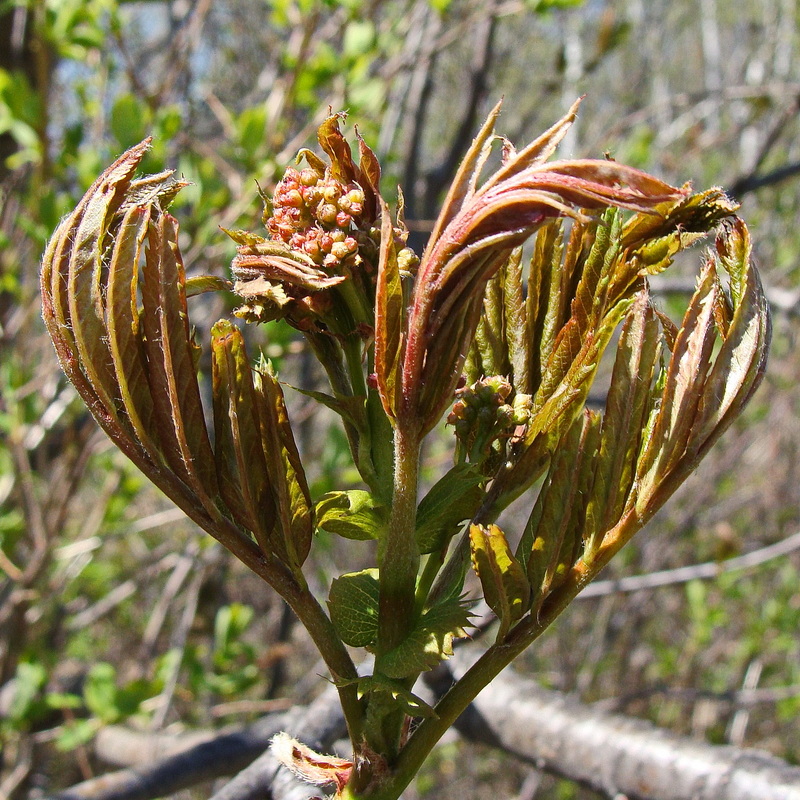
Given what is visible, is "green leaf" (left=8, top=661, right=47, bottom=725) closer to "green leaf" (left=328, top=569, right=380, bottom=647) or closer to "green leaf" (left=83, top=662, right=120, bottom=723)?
"green leaf" (left=83, top=662, right=120, bottom=723)

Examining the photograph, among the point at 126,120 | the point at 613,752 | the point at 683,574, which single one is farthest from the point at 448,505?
the point at 683,574

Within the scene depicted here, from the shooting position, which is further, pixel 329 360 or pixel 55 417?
pixel 55 417

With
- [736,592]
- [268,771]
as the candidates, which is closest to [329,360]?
[268,771]

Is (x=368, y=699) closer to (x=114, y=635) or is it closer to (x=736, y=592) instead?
(x=736, y=592)

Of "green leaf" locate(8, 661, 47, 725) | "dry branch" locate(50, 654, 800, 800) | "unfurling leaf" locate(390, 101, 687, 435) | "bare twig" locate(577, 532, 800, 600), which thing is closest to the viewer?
"unfurling leaf" locate(390, 101, 687, 435)

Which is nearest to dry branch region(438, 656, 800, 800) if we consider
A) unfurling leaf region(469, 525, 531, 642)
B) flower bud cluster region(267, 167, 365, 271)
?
unfurling leaf region(469, 525, 531, 642)

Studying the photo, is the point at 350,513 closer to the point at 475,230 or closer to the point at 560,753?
the point at 475,230

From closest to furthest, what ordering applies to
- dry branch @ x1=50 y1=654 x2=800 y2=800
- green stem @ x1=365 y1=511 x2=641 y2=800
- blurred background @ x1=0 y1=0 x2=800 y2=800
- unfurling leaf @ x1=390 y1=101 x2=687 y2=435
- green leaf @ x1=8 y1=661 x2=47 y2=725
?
unfurling leaf @ x1=390 y1=101 x2=687 y2=435 → green stem @ x1=365 y1=511 x2=641 y2=800 → dry branch @ x1=50 y1=654 x2=800 y2=800 → green leaf @ x1=8 y1=661 x2=47 y2=725 → blurred background @ x1=0 y1=0 x2=800 y2=800
